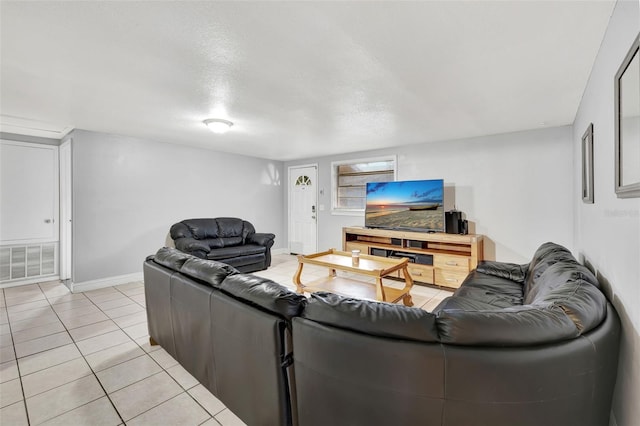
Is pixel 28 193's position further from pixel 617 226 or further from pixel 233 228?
pixel 617 226

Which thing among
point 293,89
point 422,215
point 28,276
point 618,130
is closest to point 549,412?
point 618,130

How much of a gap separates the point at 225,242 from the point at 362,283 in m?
2.63

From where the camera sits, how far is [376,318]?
1.19 m

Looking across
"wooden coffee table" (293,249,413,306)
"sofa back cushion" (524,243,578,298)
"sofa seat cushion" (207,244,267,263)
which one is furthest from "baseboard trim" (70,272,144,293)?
"sofa back cushion" (524,243,578,298)

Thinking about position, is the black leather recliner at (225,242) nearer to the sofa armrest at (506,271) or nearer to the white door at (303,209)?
the white door at (303,209)

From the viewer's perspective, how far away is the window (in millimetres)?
5711

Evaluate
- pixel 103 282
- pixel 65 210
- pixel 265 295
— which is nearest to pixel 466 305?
pixel 265 295

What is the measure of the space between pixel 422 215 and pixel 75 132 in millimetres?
5259

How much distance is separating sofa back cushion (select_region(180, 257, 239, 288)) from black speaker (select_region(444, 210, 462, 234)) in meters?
3.57

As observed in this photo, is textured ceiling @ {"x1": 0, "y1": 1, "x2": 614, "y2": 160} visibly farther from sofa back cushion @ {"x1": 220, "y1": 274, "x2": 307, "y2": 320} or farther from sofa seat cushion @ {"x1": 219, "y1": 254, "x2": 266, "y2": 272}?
sofa seat cushion @ {"x1": 219, "y1": 254, "x2": 266, "y2": 272}

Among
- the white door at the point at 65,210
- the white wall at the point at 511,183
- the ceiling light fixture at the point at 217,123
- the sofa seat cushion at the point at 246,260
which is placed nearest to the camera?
the ceiling light fixture at the point at 217,123

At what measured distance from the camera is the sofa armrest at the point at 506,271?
9.57ft

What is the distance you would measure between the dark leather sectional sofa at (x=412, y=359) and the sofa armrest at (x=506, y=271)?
53.0 inches

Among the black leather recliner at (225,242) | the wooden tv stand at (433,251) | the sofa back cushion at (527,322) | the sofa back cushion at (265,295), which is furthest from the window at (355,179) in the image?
the sofa back cushion at (527,322)
